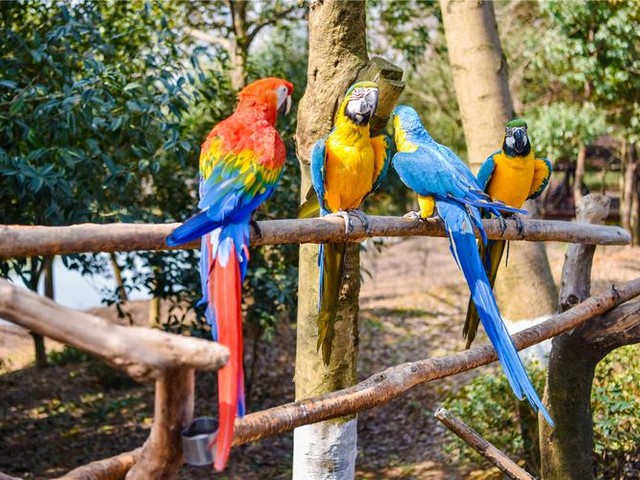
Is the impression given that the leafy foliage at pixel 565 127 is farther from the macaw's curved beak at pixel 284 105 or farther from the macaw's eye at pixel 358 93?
the macaw's curved beak at pixel 284 105

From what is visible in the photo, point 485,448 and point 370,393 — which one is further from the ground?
point 370,393

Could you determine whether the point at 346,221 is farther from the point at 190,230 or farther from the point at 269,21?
the point at 269,21

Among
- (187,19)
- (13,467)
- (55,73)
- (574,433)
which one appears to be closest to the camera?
(574,433)

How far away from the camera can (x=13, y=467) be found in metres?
4.20

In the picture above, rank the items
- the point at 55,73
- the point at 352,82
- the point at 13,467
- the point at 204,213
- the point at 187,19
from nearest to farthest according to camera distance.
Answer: the point at 204,213 → the point at 352,82 → the point at 55,73 → the point at 13,467 → the point at 187,19

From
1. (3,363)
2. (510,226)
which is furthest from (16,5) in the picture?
(3,363)

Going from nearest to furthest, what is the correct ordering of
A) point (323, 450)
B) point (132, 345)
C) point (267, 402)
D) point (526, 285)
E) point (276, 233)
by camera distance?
point (132, 345) → point (276, 233) → point (323, 450) → point (526, 285) → point (267, 402)

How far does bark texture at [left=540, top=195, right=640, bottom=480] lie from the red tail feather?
167cm

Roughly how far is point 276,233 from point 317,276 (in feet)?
2.49

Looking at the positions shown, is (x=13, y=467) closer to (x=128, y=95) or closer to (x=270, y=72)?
(x=128, y=95)

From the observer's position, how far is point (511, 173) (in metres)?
2.82

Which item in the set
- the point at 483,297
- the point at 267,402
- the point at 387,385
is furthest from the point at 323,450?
the point at 267,402

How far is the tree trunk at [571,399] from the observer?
2.77 meters

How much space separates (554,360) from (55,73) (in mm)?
2614
